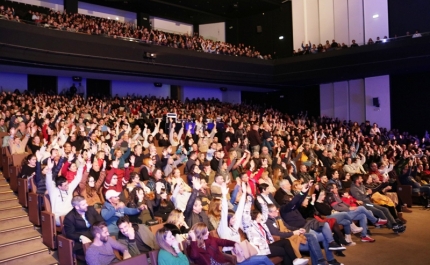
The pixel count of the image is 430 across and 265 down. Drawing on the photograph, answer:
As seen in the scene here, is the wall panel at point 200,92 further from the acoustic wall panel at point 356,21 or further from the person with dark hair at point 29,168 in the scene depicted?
the person with dark hair at point 29,168

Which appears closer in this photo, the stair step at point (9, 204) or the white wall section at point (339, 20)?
the stair step at point (9, 204)

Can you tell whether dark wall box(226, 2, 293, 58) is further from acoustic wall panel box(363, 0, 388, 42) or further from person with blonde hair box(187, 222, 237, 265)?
person with blonde hair box(187, 222, 237, 265)

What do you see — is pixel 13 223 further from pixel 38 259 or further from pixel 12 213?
pixel 38 259

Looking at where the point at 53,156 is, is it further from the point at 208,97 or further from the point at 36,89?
the point at 208,97

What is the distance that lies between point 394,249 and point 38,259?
4552 millimetres

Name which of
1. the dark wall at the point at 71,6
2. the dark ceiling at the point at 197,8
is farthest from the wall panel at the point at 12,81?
the dark ceiling at the point at 197,8

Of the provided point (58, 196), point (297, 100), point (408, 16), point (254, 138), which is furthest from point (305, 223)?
point (297, 100)

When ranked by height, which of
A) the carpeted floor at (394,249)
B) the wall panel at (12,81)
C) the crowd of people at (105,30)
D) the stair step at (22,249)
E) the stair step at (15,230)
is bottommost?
the carpeted floor at (394,249)

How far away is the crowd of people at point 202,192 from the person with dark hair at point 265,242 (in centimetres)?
1

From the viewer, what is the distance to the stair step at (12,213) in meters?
5.18

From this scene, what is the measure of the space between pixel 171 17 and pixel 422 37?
11.4m

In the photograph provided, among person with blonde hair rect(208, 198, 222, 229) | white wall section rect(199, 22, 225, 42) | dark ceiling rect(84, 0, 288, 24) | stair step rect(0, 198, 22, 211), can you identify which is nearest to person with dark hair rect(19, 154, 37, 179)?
stair step rect(0, 198, 22, 211)

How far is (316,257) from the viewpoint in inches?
185

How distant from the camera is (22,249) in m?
4.61
